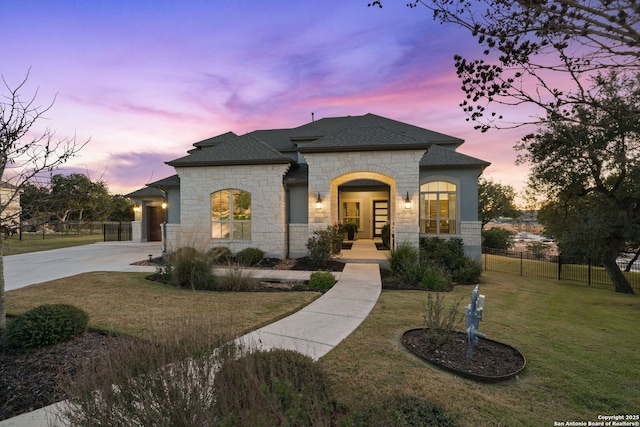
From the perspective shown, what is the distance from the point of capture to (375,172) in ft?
38.2

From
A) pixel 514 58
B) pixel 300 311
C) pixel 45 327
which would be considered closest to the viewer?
pixel 514 58

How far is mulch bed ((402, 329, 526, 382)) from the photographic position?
367 cm

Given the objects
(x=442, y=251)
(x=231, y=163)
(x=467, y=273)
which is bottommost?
(x=467, y=273)

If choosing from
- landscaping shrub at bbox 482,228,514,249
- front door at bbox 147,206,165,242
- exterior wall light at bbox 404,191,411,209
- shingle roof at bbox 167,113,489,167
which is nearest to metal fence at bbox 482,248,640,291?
landscaping shrub at bbox 482,228,514,249

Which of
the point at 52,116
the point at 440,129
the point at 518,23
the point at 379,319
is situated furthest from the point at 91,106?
the point at 440,129

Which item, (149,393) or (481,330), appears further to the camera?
(481,330)

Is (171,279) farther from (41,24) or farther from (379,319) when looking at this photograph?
(41,24)

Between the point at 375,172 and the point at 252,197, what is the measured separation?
215 inches

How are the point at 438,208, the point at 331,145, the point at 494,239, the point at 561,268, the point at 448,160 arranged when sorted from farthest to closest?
the point at 494,239 → the point at 561,268 → the point at 438,208 → the point at 448,160 → the point at 331,145

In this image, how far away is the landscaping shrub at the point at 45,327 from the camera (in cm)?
416

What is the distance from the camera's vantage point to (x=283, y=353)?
3.03 metres

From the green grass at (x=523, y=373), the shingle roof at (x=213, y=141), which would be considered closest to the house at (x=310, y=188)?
the shingle roof at (x=213, y=141)

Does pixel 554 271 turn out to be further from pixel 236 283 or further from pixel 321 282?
pixel 236 283

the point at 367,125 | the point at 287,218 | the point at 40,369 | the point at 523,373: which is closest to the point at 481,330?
the point at 523,373
